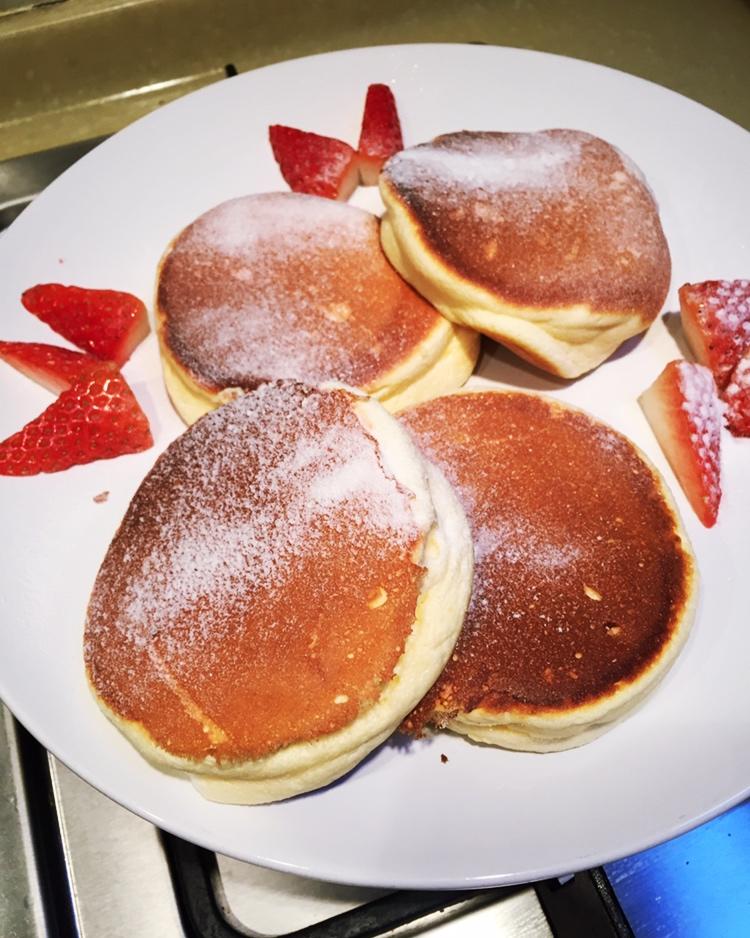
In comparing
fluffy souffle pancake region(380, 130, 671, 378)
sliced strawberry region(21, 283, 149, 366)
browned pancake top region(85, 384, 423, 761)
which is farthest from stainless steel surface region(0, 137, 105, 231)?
browned pancake top region(85, 384, 423, 761)

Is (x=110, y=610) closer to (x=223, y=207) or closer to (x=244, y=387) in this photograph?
(x=244, y=387)

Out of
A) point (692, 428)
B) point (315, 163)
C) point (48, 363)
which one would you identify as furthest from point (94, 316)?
point (692, 428)

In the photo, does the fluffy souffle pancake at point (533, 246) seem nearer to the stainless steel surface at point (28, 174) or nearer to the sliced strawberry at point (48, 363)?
the sliced strawberry at point (48, 363)

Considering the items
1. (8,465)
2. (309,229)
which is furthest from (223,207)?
(8,465)

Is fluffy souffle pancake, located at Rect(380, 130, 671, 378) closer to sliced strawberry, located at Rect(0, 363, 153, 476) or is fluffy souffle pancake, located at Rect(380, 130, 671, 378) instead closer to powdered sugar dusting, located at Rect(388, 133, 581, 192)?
powdered sugar dusting, located at Rect(388, 133, 581, 192)

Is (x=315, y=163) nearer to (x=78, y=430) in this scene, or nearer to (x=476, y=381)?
(x=476, y=381)
